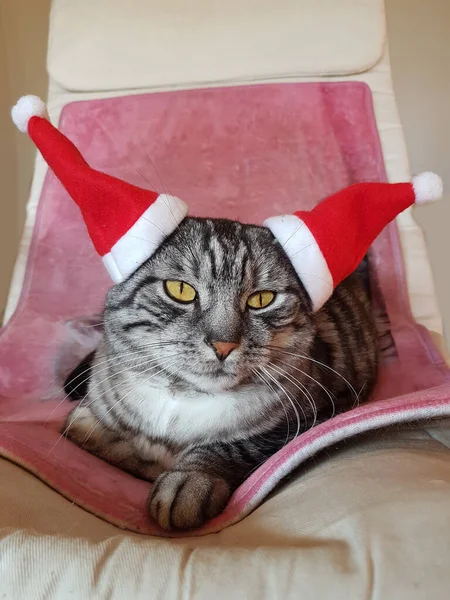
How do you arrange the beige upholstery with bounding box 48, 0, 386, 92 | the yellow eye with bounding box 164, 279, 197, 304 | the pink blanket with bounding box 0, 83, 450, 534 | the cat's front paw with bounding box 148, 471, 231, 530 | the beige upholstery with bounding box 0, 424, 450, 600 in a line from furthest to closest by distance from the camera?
1. the beige upholstery with bounding box 48, 0, 386, 92
2. the pink blanket with bounding box 0, 83, 450, 534
3. the yellow eye with bounding box 164, 279, 197, 304
4. the cat's front paw with bounding box 148, 471, 231, 530
5. the beige upholstery with bounding box 0, 424, 450, 600

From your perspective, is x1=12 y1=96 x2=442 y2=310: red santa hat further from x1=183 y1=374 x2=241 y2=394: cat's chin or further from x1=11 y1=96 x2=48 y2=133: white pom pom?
x1=183 y1=374 x2=241 y2=394: cat's chin

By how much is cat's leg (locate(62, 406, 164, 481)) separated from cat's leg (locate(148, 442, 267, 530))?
11 cm

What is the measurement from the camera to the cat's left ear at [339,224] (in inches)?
36.0

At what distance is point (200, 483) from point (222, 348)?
0.21m

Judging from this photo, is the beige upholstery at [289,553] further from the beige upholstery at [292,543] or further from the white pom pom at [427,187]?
the white pom pom at [427,187]

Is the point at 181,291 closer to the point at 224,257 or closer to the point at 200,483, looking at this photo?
the point at 224,257

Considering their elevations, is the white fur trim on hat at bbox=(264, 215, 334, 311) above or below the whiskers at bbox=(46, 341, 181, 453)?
above

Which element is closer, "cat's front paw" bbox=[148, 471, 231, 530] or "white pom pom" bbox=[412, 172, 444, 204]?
"cat's front paw" bbox=[148, 471, 231, 530]

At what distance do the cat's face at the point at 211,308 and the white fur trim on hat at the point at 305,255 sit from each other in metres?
0.02

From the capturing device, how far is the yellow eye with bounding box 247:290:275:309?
0.90m

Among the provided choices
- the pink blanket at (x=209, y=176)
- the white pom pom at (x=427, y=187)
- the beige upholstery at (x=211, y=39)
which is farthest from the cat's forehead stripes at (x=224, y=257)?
the beige upholstery at (x=211, y=39)

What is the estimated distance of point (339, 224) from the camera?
91 cm

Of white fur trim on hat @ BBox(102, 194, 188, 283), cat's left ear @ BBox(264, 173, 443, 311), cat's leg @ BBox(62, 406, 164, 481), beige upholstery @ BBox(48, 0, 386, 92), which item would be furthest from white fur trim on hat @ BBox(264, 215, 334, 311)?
beige upholstery @ BBox(48, 0, 386, 92)

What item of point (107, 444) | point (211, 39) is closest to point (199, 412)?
point (107, 444)
